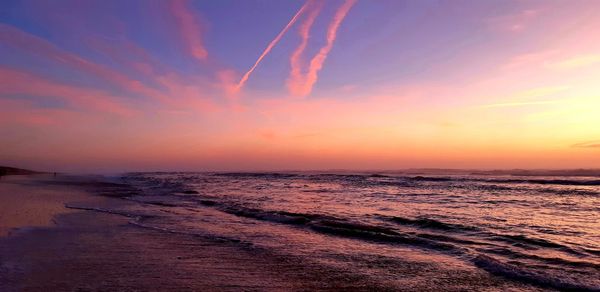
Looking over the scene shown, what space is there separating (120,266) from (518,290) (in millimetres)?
7626

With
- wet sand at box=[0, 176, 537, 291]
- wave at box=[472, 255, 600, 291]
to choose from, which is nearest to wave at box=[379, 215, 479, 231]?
wave at box=[472, 255, 600, 291]

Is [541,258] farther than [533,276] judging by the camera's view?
Yes

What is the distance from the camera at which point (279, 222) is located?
16.3 meters

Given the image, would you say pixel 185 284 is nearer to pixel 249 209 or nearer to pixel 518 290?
pixel 518 290

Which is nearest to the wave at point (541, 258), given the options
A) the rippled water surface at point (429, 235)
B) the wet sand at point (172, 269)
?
the rippled water surface at point (429, 235)

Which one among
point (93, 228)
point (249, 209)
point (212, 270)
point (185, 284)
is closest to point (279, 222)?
point (249, 209)

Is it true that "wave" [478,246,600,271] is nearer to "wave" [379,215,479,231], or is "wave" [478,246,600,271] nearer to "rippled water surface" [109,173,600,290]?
"rippled water surface" [109,173,600,290]

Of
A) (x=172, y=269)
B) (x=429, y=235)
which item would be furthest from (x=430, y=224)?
(x=172, y=269)

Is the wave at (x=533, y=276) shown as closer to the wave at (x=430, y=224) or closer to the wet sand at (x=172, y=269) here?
the wet sand at (x=172, y=269)

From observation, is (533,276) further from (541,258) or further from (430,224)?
(430,224)

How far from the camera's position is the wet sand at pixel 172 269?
6.98 meters

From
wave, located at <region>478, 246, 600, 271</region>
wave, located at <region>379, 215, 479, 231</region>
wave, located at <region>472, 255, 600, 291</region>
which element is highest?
wave, located at <region>379, 215, 479, 231</region>

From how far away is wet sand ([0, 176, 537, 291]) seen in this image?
6.98 m

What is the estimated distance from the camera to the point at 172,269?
808cm
